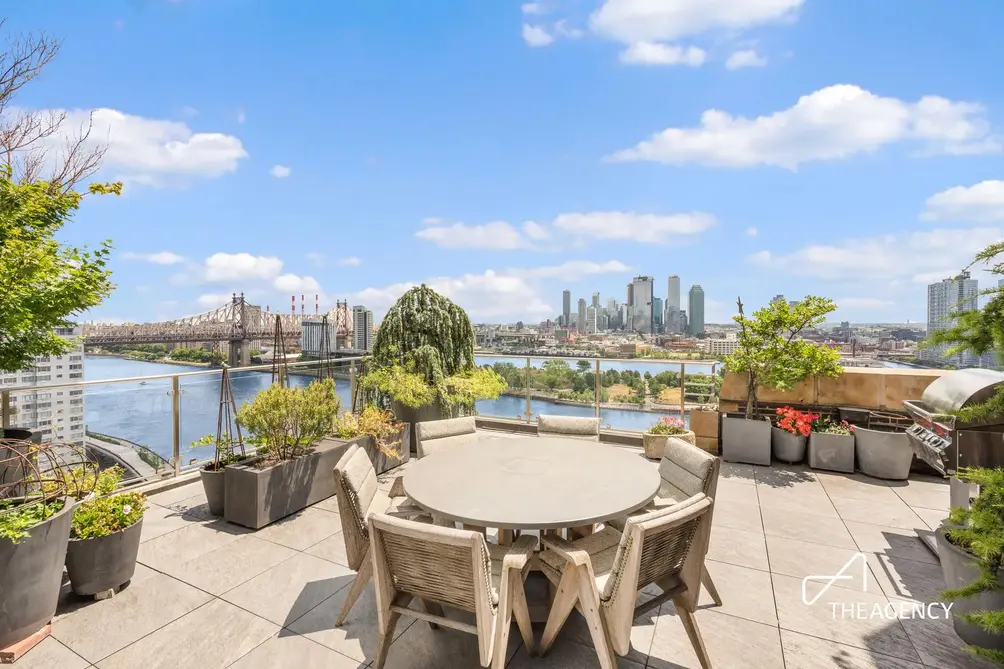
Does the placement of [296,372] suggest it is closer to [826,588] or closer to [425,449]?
[425,449]

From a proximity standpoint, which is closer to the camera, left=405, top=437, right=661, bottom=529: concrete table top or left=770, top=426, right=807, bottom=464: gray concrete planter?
left=405, top=437, right=661, bottom=529: concrete table top

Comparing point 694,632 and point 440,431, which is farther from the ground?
point 440,431

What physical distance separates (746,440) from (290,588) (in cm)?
496

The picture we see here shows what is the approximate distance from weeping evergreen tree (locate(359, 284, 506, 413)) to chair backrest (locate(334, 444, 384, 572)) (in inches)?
120

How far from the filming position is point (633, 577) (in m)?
1.65

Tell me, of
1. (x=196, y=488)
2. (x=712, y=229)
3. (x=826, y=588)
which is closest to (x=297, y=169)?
(x=196, y=488)

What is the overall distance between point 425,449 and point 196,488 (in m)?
2.68

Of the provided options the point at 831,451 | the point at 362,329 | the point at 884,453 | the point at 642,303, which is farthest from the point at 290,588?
the point at 642,303

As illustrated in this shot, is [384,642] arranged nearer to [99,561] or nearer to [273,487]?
[99,561]

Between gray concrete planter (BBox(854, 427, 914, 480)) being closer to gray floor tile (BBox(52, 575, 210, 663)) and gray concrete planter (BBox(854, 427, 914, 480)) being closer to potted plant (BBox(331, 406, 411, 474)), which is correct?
potted plant (BBox(331, 406, 411, 474))

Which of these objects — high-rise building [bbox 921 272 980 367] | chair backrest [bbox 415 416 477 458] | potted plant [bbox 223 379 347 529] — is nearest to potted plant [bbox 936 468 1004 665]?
high-rise building [bbox 921 272 980 367]

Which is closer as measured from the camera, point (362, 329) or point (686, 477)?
point (686, 477)

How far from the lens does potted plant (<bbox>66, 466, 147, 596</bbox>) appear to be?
8.18 ft

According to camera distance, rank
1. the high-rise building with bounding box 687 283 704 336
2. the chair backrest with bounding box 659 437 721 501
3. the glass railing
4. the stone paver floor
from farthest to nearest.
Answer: the high-rise building with bounding box 687 283 704 336 < the glass railing < the chair backrest with bounding box 659 437 721 501 < the stone paver floor
